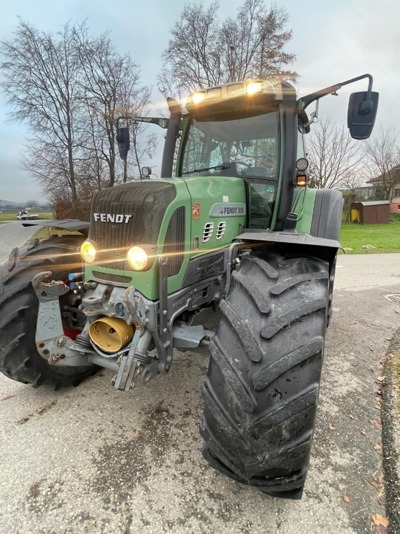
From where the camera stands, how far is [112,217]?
2252 mm

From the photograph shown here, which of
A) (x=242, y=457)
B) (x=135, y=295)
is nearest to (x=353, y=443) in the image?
(x=242, y=457)

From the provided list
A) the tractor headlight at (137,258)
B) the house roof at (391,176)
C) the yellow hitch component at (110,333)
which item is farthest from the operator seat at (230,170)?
the house roof at (391,176)

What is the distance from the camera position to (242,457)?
1545mm

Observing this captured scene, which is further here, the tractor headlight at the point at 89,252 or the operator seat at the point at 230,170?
the operator seat at the point at 230,170

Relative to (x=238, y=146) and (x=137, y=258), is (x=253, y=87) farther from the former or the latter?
(x=137, y=258)

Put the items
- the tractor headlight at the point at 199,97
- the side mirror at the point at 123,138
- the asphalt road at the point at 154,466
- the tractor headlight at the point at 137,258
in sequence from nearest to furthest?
Answer: the asphalt road at the point at 154,466 → the tractor headlight at the point at 137,258 → the tractor headlight at the point at 199,97 → the side mirror at the point at 123,138

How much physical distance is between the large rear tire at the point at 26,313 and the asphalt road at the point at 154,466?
270 mm

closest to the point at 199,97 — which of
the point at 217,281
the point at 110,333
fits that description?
the point at 217,281

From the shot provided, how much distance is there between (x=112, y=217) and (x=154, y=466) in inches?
62.7

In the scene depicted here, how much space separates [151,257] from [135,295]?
0.26 metres

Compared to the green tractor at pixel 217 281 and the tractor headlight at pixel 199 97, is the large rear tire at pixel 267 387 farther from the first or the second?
the tractor headlight at pixel 199 97

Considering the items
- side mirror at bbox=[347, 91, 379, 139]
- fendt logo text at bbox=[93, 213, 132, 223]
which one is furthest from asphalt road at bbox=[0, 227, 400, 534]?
side mirror at bbox=[347, 91, 379, 139]

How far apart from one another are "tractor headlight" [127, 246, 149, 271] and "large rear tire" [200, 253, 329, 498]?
0.62 meters

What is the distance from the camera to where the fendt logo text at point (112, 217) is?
219cm
